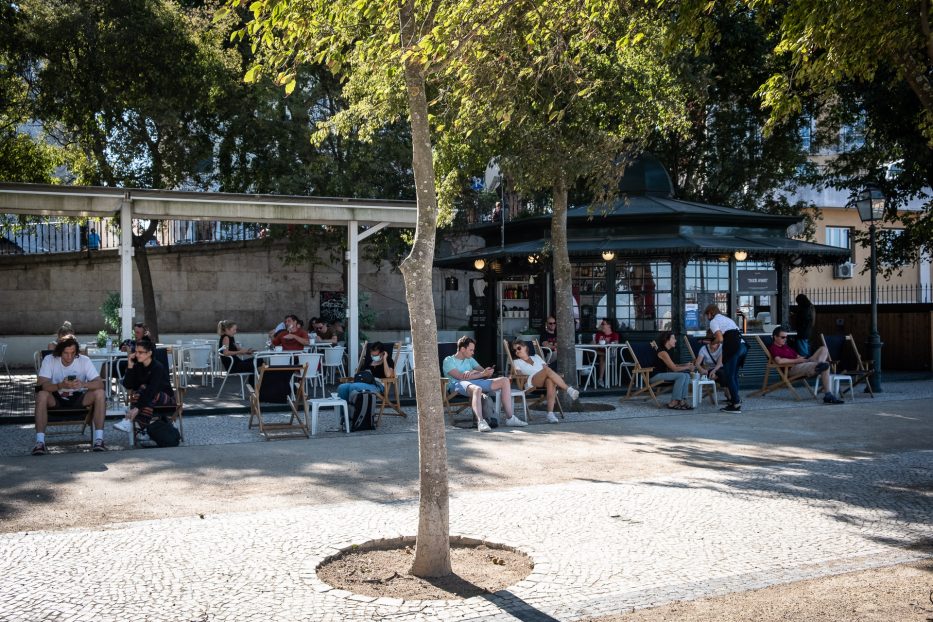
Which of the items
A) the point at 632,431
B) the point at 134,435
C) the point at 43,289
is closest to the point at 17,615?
the point at 134,435

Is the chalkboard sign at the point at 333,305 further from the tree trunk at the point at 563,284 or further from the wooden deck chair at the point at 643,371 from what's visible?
the tree trunk at the point at 563,284

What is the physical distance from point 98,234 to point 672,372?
15963 mm

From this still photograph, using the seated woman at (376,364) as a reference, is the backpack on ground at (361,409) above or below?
below

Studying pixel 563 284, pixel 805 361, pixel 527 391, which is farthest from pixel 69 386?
pixel 805 361

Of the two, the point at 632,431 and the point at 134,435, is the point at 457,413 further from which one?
the point at 134,435

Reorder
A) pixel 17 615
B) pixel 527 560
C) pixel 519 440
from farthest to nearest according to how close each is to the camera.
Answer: pixel 519 440 < pixel 527 560 < pixel 17 615

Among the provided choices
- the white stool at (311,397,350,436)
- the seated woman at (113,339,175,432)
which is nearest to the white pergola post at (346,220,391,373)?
the white stool at (311,397,350,436)

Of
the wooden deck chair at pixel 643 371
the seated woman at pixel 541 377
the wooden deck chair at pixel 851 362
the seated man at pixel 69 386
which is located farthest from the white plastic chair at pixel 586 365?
the seated man at pixel 69 386

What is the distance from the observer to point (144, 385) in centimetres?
955

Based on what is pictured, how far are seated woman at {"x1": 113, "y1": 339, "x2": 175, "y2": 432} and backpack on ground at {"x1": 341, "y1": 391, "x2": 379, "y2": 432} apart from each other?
219 cm

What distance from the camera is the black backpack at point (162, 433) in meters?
9.44

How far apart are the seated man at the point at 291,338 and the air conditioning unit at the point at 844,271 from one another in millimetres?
21339

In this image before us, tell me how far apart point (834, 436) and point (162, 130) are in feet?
49.5

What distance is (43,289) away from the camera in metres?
21.6
